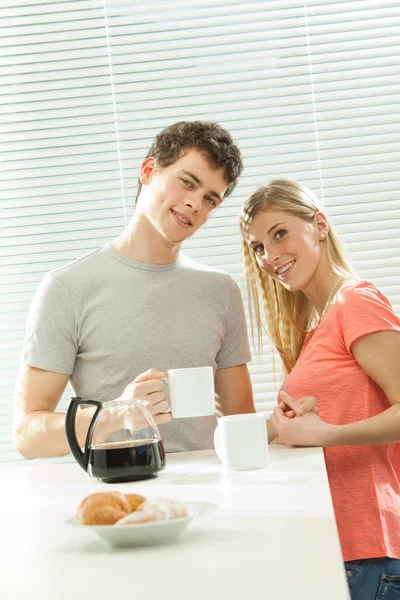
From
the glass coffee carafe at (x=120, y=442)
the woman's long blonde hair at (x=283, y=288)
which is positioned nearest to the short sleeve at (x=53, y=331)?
the woman's long blonde hair at (x=283, y=288)

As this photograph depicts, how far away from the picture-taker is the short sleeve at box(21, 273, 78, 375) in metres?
2.01

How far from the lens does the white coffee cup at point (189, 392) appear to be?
1474 mm

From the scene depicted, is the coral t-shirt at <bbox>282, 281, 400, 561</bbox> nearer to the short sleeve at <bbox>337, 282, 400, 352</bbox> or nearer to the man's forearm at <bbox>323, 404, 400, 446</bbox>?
the short sleeve at <bbox>337, 282, 400, 352</bbox>

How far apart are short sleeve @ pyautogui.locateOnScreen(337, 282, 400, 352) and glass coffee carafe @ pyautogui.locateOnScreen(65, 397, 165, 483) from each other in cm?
53

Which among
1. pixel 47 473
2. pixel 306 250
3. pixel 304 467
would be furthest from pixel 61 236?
pixel 304 467

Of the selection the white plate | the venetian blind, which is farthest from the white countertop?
the venetian blind

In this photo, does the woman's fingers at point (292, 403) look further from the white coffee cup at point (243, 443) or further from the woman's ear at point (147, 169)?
the woman's ear at point (147, 169)

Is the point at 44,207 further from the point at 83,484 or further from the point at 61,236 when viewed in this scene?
the point at 83,484

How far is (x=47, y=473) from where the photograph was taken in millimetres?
1604

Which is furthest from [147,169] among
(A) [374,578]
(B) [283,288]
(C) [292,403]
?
(A) [374,578]

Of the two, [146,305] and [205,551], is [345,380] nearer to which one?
[146,305]

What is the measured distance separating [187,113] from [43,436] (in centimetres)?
129

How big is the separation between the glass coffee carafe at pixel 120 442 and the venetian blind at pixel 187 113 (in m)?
1.34

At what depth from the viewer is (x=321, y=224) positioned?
200cm
